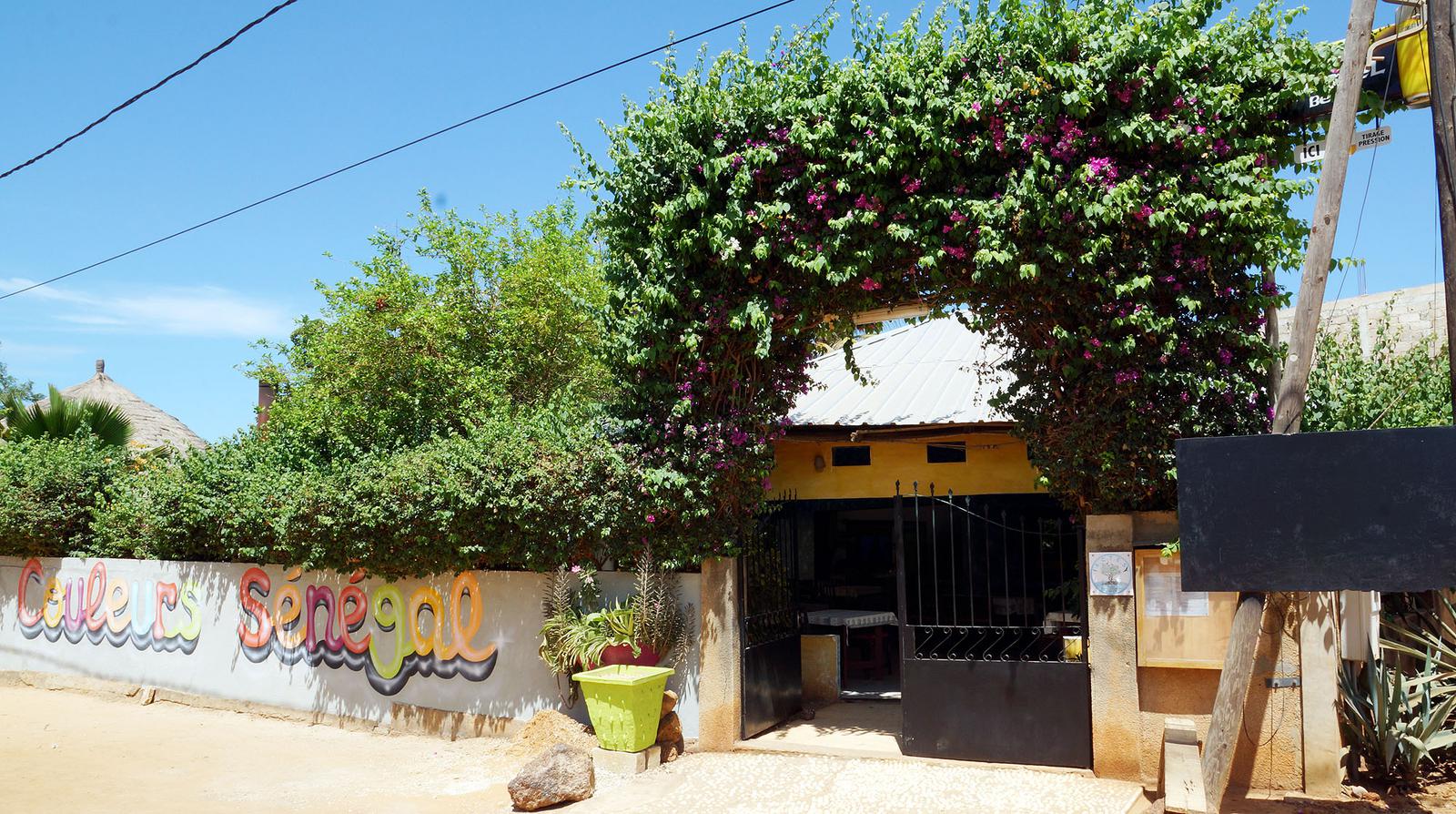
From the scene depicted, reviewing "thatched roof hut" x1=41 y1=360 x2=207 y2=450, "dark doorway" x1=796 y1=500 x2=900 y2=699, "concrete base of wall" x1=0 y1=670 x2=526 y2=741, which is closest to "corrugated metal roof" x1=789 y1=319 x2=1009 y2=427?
"dark doorway" x1=796 y1=500 x2=900 y2=699

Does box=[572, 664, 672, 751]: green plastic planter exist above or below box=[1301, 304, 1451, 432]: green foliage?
below

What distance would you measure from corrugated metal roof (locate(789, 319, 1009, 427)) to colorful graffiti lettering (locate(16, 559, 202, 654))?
29.4 ft

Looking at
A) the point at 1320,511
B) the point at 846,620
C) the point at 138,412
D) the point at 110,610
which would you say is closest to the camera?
the point at 1320,511

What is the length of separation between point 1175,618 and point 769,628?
12.9ft

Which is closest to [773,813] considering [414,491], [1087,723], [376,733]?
[1087,723]

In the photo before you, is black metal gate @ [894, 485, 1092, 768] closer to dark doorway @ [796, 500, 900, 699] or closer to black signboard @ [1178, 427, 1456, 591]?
black signboard @ [1178, 427, 1456, 591]

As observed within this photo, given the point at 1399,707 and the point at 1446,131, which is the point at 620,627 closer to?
the point at 1399,707

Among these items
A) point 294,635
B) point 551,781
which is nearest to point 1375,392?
point 551,781

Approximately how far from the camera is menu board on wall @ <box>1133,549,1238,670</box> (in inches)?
291

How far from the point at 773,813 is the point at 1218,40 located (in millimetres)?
6669

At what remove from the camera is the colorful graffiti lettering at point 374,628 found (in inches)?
425

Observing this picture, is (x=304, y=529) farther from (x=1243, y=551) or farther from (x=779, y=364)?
(x=1243, y=551)

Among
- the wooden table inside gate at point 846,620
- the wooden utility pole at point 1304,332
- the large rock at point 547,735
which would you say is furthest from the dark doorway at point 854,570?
the wooden utility pole at point 1304,332

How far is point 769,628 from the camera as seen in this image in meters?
10.1
